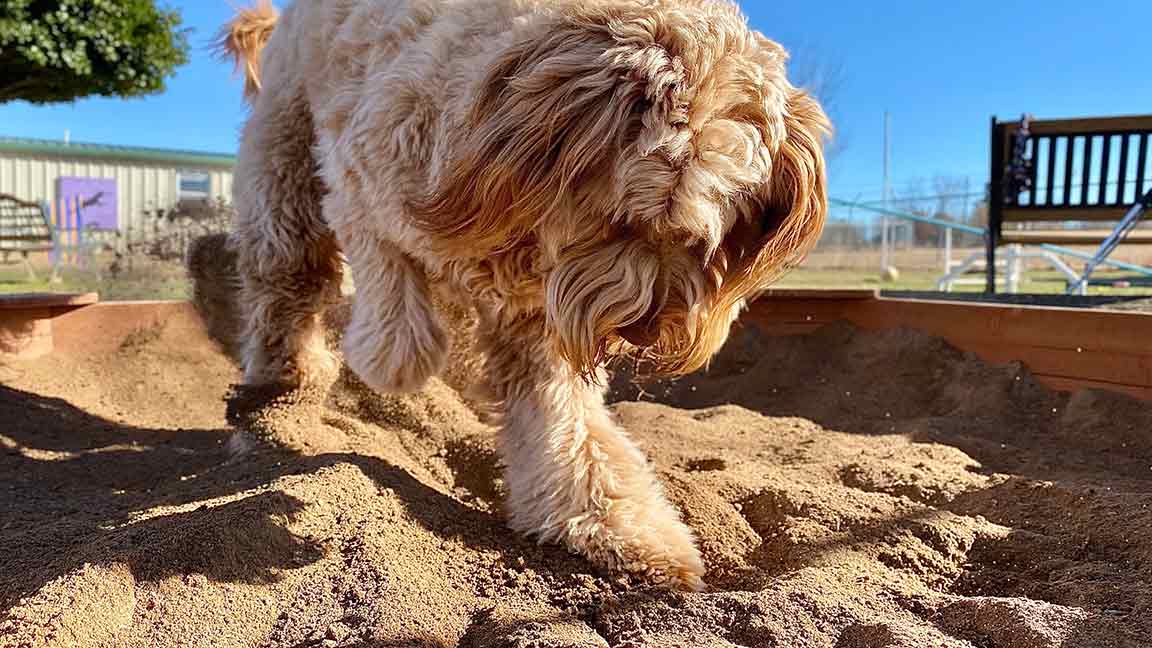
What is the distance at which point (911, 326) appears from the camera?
4680mm

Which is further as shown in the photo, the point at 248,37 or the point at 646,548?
the point at 248,37

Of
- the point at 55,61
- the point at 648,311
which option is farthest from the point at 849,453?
the point at 55,61

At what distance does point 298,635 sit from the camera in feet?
5.73

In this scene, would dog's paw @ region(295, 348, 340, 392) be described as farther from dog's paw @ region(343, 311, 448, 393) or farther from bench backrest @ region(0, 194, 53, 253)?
bench backrest @ region(0, 194, 53, 253)

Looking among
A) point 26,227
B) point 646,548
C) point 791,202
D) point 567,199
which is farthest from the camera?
point 26,227

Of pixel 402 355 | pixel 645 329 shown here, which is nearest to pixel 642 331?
pixel 645 329

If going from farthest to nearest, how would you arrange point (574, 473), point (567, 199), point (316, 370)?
point (316, 370) < point (574, 473) < point (567, 199)

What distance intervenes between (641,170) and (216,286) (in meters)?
3.77

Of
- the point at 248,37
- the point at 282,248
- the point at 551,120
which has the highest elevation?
the point at 248,37

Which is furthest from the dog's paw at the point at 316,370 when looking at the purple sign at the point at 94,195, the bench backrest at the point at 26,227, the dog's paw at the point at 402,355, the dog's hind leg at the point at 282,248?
the purple sign at the point at 94,195

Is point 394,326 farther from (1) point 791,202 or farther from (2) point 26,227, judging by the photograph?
(2) point 26,227

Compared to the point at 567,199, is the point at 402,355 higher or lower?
lower

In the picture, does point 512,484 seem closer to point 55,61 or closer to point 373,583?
point 373,583

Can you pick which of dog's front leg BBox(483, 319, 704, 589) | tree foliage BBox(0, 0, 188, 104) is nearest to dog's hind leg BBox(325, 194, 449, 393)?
dog's front leg BBox(483, 319, 704, 589)
